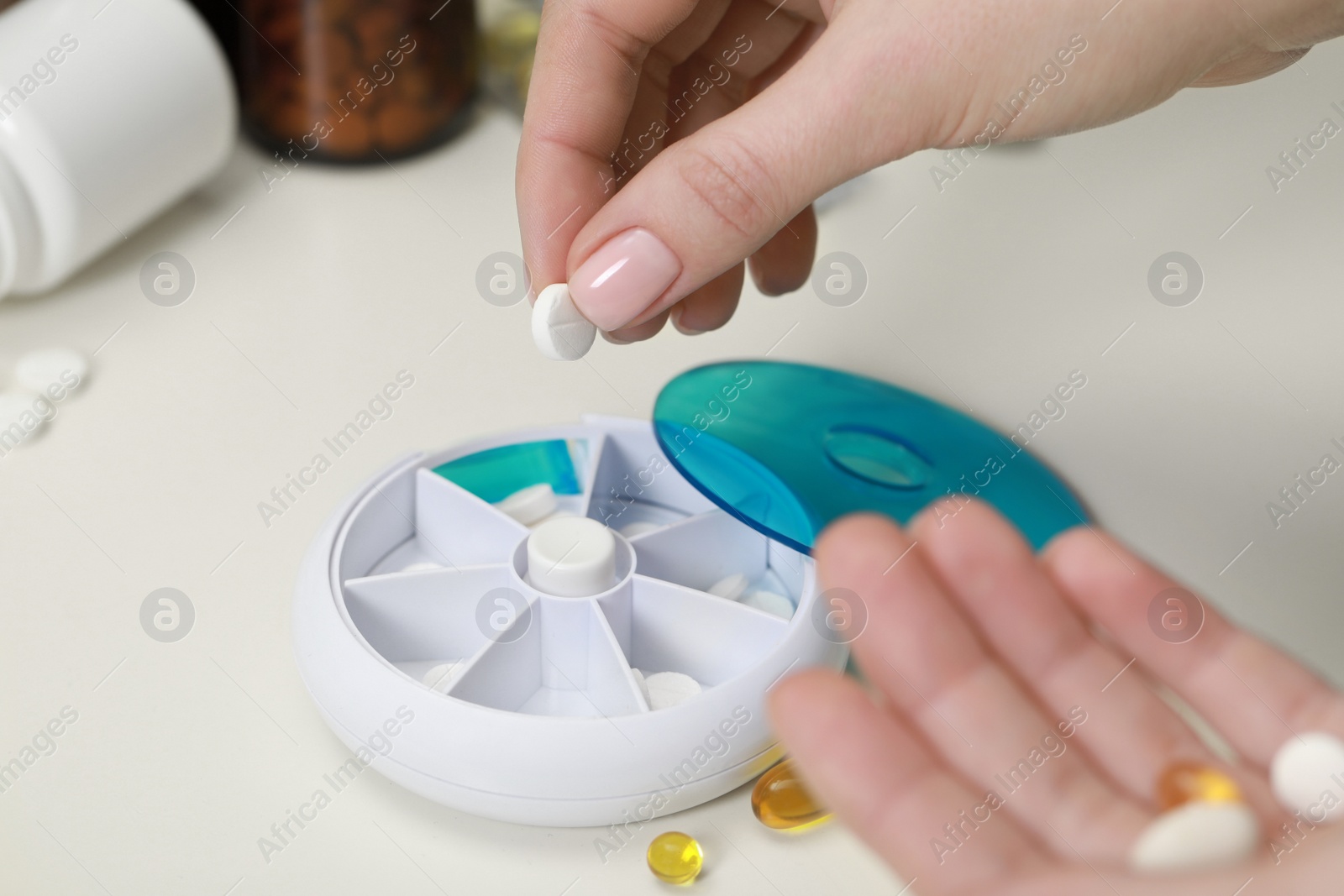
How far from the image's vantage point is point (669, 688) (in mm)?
747

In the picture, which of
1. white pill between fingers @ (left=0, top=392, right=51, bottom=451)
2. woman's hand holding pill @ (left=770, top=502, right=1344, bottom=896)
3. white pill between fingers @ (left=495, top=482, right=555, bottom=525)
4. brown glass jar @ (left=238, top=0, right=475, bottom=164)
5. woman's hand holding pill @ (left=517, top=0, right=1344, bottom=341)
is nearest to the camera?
woman's hand holding pill @ (left=770, top=502, right=1344, bottom=896)

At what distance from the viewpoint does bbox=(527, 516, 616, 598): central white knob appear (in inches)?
29.1

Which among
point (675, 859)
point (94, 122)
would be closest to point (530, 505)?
point (675, 859)

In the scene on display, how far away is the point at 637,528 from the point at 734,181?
0.32m

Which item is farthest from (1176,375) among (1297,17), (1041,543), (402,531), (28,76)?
(28,76)

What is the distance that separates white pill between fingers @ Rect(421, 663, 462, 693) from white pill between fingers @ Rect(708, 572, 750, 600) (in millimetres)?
182

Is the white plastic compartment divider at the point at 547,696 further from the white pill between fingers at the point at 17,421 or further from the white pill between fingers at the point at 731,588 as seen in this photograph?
the white pill between fingers at the point at 17,421

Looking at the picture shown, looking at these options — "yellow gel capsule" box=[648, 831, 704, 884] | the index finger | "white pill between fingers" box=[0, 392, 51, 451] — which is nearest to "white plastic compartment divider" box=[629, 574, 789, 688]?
"yellow gel capsule" box=[648, 831, 704, 884]

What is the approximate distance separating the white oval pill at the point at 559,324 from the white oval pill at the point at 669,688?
0.68 feet

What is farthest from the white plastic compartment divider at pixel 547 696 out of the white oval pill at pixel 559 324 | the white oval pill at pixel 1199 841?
the white oval pill at pixel 1199 841

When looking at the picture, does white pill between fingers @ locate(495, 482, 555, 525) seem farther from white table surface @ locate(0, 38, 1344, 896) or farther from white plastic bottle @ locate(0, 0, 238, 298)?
white plastic bottle @ locate(0, 0, 238, 298)

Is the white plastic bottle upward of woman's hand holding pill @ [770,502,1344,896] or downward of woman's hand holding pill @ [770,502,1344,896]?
downward

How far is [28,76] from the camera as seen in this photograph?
1022mm

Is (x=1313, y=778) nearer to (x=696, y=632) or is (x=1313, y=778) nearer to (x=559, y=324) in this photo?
(x=696, y=632)
